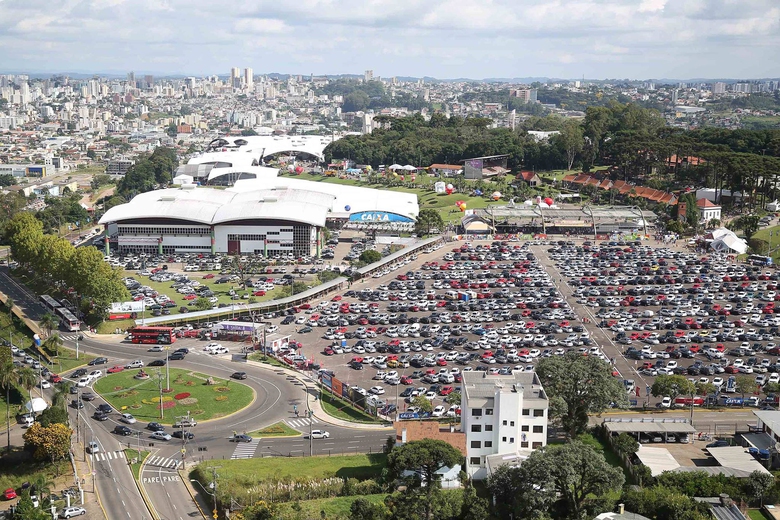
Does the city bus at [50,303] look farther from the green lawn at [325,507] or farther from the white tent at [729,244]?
the white tent at [729,244]

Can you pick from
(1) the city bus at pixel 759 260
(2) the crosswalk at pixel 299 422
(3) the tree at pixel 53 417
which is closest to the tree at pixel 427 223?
(1) the city bus at pixel 759 260

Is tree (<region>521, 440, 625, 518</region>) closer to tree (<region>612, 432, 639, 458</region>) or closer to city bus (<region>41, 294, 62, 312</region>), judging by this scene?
tree (<region>612, 432, 639, 458</region>)

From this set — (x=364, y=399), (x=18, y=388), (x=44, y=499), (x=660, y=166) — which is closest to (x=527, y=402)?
(x=364, y=399)

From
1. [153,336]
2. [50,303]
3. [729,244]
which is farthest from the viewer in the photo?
[729,244]

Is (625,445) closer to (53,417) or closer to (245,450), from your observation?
(245,450)

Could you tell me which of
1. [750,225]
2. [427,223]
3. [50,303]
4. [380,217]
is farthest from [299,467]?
[750,225]

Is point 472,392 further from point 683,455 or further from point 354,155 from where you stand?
point 354,155

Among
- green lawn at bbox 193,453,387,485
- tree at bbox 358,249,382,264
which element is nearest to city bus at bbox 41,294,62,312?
tree at bbox 358,249,382,264
